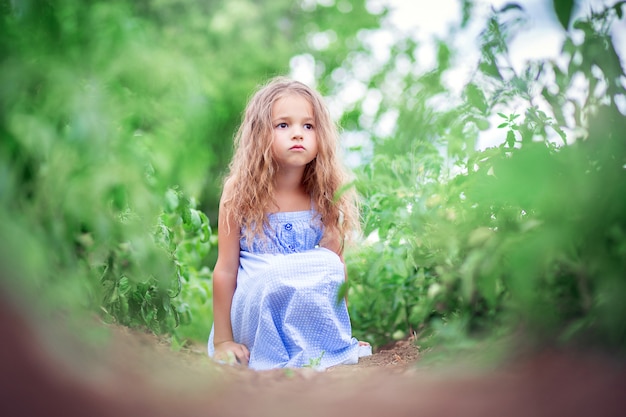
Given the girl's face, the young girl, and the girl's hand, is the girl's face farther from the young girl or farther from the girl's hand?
the girl's hand

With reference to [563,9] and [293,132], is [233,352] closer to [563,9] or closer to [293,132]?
[293,132]

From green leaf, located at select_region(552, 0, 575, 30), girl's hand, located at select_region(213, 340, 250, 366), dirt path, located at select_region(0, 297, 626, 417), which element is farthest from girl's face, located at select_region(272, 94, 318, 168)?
green leaf, located at select_region(552, 0, 575, 30)

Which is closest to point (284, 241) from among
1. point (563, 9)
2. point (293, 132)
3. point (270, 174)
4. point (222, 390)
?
point (270, 174)

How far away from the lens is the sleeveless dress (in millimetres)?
1984

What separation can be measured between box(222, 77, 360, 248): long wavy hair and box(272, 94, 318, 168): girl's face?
0.08 feet

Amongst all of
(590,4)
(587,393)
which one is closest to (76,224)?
(587,393)

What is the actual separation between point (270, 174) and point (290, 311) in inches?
21.3

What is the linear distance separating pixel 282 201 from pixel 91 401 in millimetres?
1494

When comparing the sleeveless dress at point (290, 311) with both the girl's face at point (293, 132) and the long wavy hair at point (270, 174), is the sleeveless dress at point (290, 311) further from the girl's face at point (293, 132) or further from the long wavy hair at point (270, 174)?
the girl's face at point (293, 132)

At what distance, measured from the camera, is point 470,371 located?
98 centimetres

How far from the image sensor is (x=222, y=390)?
0.96 m

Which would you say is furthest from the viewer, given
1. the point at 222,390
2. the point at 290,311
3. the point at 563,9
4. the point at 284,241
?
the point at 284,241

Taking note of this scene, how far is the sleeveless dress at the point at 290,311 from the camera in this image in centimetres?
198

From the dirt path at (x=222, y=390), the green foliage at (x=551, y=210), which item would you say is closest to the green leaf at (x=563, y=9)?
the green foliage at (x=551, y=210)
